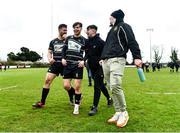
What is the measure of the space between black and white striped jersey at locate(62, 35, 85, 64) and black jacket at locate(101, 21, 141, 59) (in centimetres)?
140

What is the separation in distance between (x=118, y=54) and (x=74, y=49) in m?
1.76

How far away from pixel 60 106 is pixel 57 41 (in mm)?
1611

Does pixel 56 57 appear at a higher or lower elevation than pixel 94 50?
lower

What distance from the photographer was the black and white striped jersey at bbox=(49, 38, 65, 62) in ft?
28.6

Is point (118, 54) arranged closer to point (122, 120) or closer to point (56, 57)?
point (122, 120)

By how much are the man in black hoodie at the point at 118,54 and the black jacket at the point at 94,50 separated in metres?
1.18

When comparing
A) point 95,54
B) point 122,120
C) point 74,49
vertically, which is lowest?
point 122,120

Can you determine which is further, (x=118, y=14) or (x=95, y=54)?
(x=95, y=54)

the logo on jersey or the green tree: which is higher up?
the green tree

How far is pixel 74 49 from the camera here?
26.7ft

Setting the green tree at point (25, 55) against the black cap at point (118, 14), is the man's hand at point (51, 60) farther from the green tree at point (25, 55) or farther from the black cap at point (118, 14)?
the green tree at point (25, 55)

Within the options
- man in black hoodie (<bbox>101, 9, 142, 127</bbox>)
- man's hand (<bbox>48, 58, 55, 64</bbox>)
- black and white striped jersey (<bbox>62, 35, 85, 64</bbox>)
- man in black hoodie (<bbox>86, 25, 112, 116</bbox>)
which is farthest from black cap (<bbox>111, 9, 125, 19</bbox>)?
man's hand (<bbox>48, 58, 55, 64</bbox>)

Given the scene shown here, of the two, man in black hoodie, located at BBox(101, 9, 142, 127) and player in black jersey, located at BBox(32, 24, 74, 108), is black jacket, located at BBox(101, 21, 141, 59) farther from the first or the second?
player in black jersey, located at BBox(32, 24, 74, 108)

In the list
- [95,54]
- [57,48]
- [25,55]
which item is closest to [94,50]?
[95,54]
